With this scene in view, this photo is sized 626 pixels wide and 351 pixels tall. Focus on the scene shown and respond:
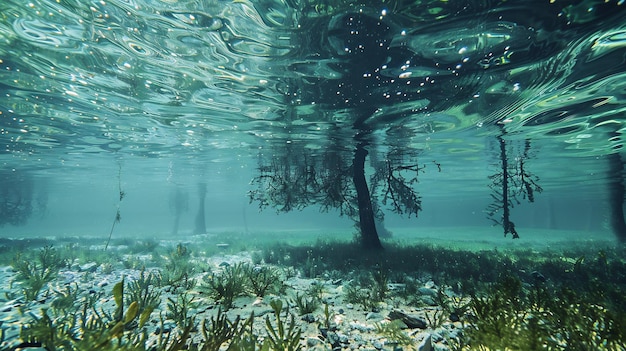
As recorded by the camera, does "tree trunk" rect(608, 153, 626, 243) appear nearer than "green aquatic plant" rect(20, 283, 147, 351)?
No

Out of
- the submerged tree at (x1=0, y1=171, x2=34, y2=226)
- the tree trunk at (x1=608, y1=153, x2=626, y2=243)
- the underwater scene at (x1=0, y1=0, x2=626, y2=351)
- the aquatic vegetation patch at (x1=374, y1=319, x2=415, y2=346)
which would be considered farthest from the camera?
the submerged tree at (x1=0, y1=171, x2=34, y2=226)

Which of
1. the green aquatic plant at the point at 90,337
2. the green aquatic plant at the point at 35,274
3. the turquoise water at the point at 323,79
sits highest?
the turquoise water at the point at 323,79

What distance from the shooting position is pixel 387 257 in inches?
474

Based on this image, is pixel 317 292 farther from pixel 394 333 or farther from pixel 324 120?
pixel 324 120

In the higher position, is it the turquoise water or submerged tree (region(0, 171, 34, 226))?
the turquoise water

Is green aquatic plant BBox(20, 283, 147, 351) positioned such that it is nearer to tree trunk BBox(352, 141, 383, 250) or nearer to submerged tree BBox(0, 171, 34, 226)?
tree trunk BBox(352, 141, 383, 250)

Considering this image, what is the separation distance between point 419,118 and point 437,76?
14.3 ft

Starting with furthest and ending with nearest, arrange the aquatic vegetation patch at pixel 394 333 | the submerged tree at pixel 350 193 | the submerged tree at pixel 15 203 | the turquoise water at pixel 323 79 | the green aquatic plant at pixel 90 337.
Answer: the submerged tree at pixel 15 203, the submerged tree at pixel 350 193, the turquoise water at pixel 323 79, the aquatic vegetation patch at pixel 394 333, the green aquatic plant at pixel 90 337

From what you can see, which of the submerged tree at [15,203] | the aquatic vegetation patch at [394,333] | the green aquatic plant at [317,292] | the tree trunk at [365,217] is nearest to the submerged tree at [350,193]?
the tree trunk at [365,217]

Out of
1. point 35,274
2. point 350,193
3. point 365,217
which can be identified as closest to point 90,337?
point 35,274

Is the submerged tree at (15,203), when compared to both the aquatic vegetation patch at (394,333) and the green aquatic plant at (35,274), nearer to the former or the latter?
the green aquatic plant at (35,274)

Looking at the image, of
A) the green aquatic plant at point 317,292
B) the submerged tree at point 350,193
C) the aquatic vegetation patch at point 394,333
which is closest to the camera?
the aquatic vegetation patch at point 394,333

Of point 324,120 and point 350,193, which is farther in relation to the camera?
point 350,193

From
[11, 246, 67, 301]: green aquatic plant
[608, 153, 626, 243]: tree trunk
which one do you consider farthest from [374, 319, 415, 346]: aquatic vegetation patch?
[608, 153, 626, 243]: tree trunk
